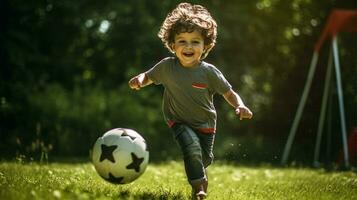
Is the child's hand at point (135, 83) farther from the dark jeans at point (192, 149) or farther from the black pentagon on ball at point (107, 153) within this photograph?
the black pentagon on ball at point (107, 153)

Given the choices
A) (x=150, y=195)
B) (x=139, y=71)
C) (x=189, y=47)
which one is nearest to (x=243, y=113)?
(x=189, y=47)

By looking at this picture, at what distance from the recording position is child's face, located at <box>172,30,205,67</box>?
533 cm

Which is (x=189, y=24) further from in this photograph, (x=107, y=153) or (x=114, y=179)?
(x=114, y=179)

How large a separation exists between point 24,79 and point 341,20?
22.6ft

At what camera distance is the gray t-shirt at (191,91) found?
5.36 meters

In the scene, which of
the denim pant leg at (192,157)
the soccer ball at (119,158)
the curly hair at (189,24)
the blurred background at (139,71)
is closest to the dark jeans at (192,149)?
the denim pant leg at (192,157)

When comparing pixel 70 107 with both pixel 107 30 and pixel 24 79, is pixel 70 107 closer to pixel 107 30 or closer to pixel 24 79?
pixel 24 79

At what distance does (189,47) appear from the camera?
17.5ft

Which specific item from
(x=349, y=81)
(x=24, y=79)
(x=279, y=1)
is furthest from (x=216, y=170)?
(x=279, y=1)

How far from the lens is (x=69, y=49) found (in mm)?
15000

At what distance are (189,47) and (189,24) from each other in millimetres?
273

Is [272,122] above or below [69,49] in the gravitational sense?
below

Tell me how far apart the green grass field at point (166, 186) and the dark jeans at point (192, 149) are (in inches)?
8.4

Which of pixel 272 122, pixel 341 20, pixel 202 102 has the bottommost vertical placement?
pixel 272 122
